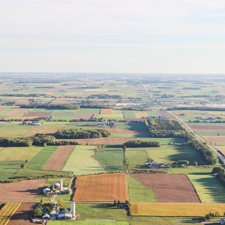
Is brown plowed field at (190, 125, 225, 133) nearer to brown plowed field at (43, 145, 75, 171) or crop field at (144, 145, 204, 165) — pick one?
crop field at (144, 145, 204, 165)

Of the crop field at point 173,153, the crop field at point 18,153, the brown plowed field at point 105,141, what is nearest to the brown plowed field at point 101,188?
the crop field at point 173,153

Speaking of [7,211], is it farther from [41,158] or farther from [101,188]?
[41,158]

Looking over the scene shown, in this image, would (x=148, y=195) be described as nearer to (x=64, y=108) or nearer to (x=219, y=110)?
(x=64, y=108)

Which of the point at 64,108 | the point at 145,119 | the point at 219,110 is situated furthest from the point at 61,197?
the point at 219,110

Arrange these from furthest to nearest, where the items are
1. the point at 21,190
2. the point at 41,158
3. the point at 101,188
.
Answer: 1. the point at 41,158
2. the point at 101,188
3. the point at 21,190

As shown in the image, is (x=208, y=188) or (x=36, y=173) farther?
(x=36, y=173)

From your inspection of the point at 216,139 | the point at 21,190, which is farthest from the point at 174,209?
the point at 216,139
